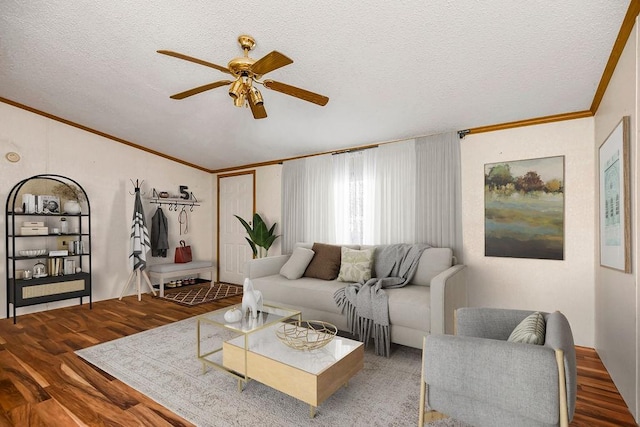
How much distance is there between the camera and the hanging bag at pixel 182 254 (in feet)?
18.2

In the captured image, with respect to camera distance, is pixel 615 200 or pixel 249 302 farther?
pixel 249 302

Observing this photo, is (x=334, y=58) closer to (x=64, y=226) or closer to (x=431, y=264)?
(x=431, y=264)

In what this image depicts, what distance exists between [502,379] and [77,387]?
8.88ft

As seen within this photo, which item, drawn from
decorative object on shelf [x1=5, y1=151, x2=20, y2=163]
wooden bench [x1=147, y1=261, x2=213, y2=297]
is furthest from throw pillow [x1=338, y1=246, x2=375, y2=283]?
decorative object on shelf [x1=5, y1=151, x2=20, y2=163]

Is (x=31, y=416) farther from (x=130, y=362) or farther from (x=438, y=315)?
(x=438, y=315)

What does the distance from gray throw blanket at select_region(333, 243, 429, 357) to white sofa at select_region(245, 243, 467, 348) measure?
70mm

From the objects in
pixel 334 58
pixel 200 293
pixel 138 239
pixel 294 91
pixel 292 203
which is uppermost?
pixel 334 58

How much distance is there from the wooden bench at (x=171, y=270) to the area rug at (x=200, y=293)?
267 mm

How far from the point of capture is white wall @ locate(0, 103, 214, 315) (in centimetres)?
411

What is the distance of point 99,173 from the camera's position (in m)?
4.84

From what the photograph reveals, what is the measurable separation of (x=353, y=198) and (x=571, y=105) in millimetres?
2476

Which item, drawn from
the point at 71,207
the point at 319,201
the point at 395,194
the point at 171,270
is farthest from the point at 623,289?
the point at 71,207

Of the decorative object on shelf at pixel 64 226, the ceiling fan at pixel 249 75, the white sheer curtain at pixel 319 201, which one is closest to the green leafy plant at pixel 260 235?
the white sheer curtain at pixel 319 201

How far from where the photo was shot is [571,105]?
2.89m
